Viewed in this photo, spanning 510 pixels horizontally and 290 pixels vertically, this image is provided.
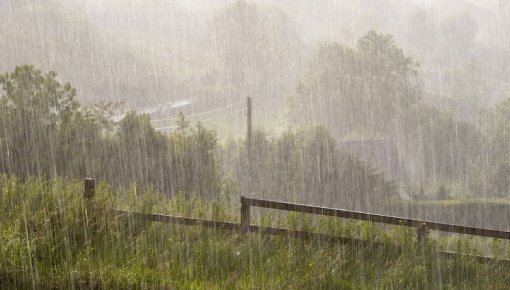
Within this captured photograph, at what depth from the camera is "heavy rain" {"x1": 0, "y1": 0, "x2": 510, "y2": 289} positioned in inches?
371

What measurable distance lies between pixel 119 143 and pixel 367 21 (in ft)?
367

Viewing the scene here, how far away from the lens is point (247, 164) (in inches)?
1674

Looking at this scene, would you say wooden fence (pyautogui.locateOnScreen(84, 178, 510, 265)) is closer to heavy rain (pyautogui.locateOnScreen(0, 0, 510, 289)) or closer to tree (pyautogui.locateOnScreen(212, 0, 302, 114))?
heavy rain (pyautogui.locateOnScreen(0, 0, 510, 289))

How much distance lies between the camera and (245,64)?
118938mm

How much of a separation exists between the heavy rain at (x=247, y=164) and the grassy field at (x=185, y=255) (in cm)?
3

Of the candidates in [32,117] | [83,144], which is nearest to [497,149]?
[83,144]

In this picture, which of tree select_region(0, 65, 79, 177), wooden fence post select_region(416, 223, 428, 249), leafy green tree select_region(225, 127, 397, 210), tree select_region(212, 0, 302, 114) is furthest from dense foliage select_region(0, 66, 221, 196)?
tree select_region(212, 0, 302, 114)

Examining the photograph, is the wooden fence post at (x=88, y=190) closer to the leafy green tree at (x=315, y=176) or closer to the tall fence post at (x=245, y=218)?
the tall fence post at (x=245, y=218)

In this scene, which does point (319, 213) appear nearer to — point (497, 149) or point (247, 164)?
point (247, 164)

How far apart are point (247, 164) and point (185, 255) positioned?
3293 centimetres

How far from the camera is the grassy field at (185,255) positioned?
8.66m

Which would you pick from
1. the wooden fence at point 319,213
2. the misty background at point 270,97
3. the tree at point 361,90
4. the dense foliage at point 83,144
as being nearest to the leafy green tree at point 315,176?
the misty background at point 270,97

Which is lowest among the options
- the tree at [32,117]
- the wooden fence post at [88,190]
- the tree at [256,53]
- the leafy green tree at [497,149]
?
the leafy green tree at [497,149]

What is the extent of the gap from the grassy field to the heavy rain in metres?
0.03
